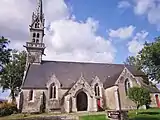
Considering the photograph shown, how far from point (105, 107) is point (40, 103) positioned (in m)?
12.6

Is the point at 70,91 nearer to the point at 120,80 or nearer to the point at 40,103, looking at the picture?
the point at 40,103

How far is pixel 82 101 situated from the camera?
34781mm

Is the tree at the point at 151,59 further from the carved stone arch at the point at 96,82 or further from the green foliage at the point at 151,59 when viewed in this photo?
the carved stone arch at the point at 96,82

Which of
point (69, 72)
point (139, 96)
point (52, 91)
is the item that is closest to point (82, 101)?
point (52, 91)

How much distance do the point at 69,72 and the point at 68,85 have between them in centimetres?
382

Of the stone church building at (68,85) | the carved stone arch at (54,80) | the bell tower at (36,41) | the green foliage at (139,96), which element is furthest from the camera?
the bell tower at (36,41)

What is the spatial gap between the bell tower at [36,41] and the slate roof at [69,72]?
189 centimetres

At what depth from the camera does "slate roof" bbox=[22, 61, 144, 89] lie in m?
34.8

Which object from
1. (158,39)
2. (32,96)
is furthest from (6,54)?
(158,39)

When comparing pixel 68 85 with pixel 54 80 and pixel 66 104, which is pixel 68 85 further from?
pixel 66 104

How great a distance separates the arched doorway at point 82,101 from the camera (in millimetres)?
34219

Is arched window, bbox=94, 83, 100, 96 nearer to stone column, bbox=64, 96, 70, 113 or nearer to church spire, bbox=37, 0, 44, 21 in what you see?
stone column, bbox=64, 96, 70, 113

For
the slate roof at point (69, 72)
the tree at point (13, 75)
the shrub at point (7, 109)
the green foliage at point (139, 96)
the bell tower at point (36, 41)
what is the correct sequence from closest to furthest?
the green foliage at point (139, 96) < the shrub at point (7, 109) < the slate roof at point (69, 72) < the bell tower at point (36, 41) < the tree at point (13, 75)

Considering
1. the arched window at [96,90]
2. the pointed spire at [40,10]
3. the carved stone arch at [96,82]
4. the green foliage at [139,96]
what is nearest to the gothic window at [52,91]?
the carved stone arch at [96,82]
